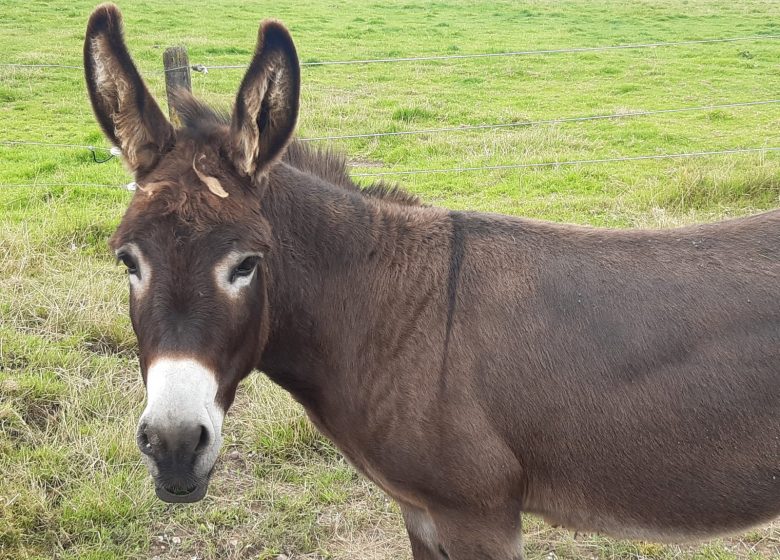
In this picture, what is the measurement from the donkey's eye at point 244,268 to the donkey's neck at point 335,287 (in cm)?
28

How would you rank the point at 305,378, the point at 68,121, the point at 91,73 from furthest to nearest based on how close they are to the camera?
1. the point at 68,121
2. the point at 305,378
3. the point at 91,73

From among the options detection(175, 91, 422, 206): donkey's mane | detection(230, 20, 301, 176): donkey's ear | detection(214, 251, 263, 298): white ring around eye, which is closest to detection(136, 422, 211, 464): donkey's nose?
detection(214, 251, 263, 298): white ring around eye

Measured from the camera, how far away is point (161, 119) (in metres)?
2.64

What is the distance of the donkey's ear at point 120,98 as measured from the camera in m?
2.58

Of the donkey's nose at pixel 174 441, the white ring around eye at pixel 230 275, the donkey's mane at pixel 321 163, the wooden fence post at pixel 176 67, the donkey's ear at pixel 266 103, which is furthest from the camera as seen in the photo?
the wooden fence post at pixel 176 67

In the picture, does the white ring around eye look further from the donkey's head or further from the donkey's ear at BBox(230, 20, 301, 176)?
the donkey's ear at BBox(230, 20, 301, 176)

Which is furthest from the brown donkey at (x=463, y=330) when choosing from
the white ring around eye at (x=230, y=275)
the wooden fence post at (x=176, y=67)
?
the wooden fence post at (x=176, y=67)

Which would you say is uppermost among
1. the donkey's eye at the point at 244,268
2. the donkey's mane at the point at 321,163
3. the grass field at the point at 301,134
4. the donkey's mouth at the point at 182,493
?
the donkey's mane at the point at 321,163

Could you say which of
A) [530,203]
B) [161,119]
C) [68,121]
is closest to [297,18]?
[68,121]

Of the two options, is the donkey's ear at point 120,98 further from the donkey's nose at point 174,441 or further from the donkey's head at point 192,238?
the donkey's nose at point 174,441

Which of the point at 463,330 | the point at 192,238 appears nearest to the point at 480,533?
the point at 463,330

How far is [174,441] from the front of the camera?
87.6 inches

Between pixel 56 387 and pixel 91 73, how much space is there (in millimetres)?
2782

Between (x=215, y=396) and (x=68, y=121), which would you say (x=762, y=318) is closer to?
(x=215, y=396)
